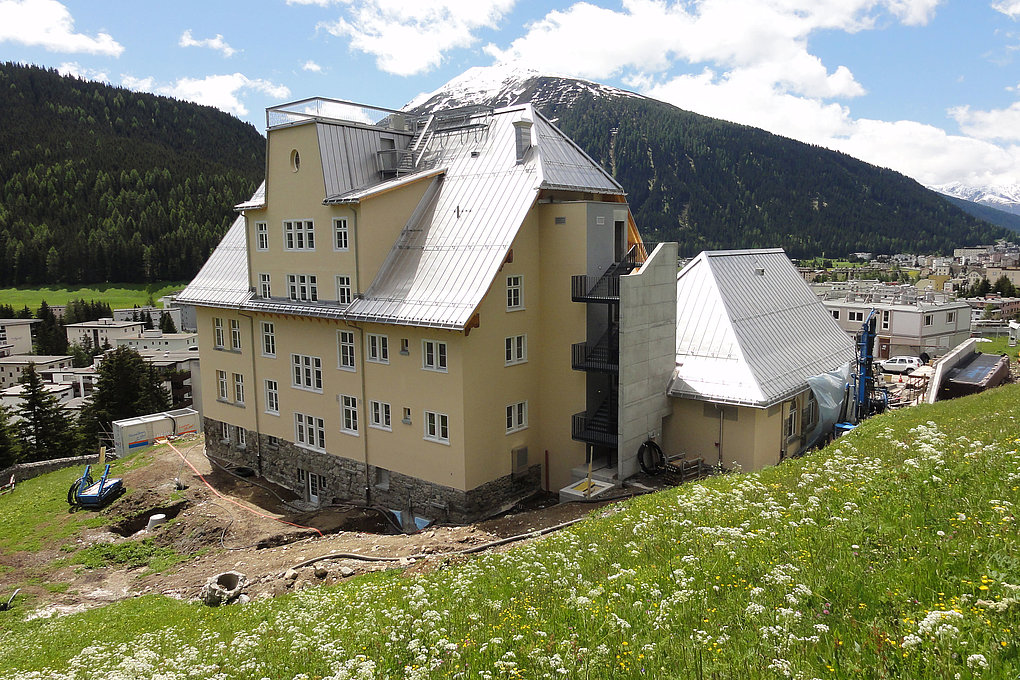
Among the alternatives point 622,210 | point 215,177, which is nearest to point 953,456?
point 622,210

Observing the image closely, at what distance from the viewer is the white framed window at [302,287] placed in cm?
2975

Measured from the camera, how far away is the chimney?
27547mm

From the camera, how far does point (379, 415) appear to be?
2766cm

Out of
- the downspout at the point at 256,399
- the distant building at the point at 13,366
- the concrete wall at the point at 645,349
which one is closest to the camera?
the concrete wall at the point at 645,349

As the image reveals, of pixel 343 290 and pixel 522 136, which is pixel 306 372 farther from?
pixel 522 136

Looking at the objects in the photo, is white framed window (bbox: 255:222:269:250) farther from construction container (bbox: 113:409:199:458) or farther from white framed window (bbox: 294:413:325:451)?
construction container (bbox: 113:409:199:458)

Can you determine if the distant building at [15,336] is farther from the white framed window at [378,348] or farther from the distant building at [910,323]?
the distant building at [910,323]

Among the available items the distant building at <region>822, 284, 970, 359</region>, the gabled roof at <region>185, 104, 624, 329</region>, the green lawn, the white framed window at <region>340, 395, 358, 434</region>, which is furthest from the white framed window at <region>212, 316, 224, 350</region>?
the green lawn

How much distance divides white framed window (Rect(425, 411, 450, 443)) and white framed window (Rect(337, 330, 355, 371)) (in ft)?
16.0

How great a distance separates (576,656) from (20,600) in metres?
23.1

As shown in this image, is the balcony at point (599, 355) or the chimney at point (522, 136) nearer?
the balcony at point (599, 355)

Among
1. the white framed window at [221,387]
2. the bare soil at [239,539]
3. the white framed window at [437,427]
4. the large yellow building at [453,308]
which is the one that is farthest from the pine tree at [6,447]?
the white framed window at [437,427]

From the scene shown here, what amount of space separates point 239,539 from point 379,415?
782 cm

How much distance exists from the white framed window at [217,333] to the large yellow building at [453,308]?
566cm
